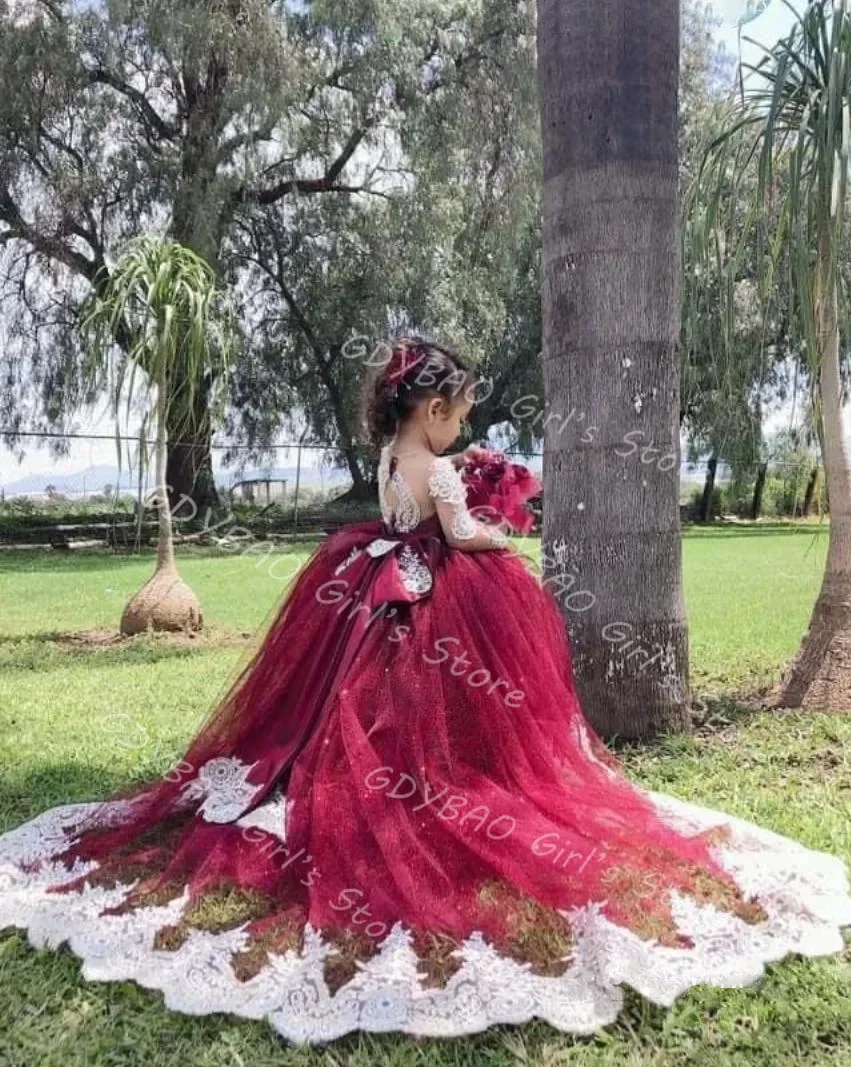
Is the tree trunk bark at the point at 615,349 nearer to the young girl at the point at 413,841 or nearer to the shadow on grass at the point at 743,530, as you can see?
the young girl at the point at 413,841

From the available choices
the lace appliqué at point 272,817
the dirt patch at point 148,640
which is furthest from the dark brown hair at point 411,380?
the dirt patch at point 148,640

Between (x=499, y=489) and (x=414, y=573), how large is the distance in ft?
1.31

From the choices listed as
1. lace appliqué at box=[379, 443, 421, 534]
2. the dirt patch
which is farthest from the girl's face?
the dirt patch

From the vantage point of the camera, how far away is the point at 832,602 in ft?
12.3

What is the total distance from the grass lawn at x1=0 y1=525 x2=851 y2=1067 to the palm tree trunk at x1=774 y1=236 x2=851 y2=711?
0.71 feet

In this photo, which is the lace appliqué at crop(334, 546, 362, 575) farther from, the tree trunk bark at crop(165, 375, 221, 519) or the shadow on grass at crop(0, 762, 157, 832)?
the tree trunk bark at crop(165, 375, 221, 519)

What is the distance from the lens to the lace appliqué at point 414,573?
2.42 m

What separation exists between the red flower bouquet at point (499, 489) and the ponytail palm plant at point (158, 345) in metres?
3.43

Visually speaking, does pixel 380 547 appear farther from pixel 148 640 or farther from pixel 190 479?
pixel 190 479

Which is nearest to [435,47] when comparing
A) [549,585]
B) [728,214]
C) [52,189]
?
[52,189]

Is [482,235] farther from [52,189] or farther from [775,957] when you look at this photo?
[775,957]

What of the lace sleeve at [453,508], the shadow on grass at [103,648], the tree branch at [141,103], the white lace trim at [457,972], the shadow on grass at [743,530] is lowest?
the shadow on grass at [103,648]

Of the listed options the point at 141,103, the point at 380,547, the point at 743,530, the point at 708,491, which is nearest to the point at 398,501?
the point at 380,547

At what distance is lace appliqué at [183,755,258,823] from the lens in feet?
7.42
